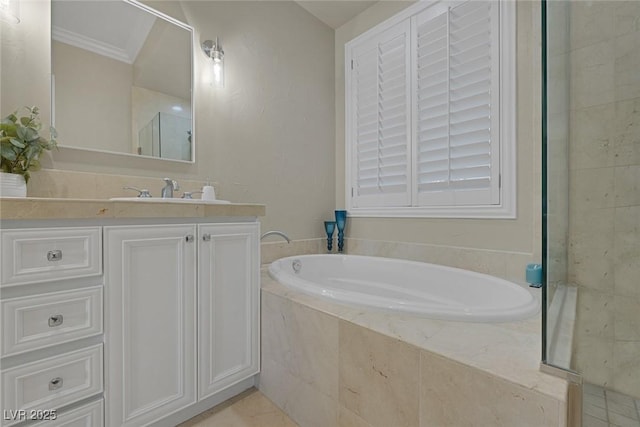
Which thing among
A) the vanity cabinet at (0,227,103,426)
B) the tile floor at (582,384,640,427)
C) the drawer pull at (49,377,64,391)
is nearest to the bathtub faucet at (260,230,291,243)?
the vanity cabinet at (0,227,103,426)

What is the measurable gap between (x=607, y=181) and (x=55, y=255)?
2114 millimetres

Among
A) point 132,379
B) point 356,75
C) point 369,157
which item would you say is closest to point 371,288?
point 369,157

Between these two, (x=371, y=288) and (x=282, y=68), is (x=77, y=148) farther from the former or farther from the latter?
(x=371, y=288)

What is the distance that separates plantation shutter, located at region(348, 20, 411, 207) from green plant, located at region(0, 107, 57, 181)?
197 cm

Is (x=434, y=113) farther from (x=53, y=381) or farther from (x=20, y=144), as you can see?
(x=53, y=381)

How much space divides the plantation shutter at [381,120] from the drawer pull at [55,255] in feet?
6.33

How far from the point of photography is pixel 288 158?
7.80 ft

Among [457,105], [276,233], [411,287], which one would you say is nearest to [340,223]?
[276,233]

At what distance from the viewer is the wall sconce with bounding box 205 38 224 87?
1905 mm

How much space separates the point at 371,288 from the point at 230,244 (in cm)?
119

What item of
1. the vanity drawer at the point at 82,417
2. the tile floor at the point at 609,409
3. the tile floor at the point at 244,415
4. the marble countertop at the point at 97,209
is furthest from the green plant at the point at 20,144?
the tile floor at the point at 609,409

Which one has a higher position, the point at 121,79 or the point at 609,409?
the point at 121,79

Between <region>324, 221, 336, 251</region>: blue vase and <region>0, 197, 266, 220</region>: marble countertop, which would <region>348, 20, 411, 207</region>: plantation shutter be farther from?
<region>0, 197, 266, 220</region>: marble countertop

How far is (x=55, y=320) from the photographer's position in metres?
0.94
